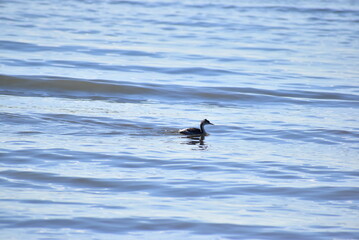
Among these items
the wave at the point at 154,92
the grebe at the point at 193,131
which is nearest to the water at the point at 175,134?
the wave at the point at 154,92

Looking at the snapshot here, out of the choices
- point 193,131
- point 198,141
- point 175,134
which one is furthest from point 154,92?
point 198,141

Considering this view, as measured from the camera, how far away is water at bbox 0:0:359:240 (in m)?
8.45

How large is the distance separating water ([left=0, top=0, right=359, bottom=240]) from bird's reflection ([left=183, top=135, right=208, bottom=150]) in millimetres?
57

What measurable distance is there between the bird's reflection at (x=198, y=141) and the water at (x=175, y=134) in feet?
0.19

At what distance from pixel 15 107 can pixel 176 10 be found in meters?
26.5

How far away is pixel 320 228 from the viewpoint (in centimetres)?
837

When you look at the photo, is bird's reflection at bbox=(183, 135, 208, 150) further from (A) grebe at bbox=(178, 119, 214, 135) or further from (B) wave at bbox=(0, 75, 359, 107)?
(B) wave at bbox=(0, 75, 359, 107)

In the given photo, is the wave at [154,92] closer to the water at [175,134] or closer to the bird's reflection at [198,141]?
the water at [175,134]

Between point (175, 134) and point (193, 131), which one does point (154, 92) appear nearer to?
point (175, 134)

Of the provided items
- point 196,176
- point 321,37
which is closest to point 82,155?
point 196,176

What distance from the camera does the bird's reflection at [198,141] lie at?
12.5 m

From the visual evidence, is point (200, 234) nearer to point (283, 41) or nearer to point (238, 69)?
point (238, 69)

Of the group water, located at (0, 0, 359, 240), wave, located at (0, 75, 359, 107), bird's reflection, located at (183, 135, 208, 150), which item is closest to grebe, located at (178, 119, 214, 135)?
bird's reflection, located at (183, 135, 208, 150)

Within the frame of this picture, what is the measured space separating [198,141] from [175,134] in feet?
2.19
